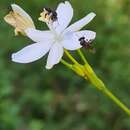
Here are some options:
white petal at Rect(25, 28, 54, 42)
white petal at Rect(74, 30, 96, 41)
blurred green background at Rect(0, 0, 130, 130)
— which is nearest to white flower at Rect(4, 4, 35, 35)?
white petal at Rect(25, 28, 54, 42)

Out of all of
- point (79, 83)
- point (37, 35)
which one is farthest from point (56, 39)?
point (79, 83)

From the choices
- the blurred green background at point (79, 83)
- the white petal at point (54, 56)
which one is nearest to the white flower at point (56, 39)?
the white petal at point (54, 56)

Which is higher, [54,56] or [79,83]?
[54,56]

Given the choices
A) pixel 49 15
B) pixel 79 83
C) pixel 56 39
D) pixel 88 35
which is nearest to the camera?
pixel 88 35

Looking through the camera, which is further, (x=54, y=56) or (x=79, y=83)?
(x=79, y=83)

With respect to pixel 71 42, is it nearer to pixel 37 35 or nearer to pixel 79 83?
pixel 37 35

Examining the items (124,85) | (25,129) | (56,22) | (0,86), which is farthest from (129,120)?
(56,22)
